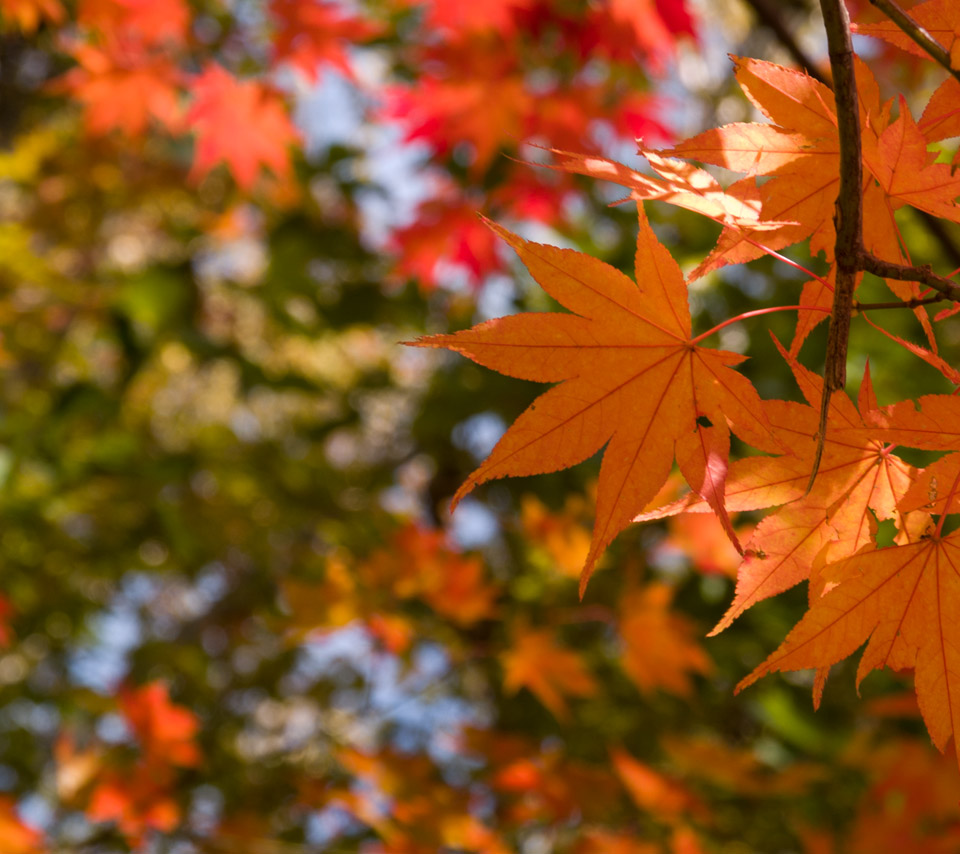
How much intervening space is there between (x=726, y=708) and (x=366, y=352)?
3.04 m

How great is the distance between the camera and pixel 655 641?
1.53 metres

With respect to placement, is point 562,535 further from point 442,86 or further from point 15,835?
point 15,835

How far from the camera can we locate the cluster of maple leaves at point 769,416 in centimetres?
48

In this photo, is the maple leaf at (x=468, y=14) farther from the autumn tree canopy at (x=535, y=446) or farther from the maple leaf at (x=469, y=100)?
the maple leaf at (x=469, y=100)

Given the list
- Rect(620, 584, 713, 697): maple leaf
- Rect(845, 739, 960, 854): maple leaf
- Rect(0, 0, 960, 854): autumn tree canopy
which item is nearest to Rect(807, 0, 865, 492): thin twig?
Rect(0, 0, 960, 854): autumn tree canopy

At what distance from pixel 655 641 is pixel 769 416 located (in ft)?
3.64

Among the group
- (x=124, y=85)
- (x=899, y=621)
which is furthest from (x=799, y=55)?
A: (x=124, y=85)

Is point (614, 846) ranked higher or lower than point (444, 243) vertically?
lower

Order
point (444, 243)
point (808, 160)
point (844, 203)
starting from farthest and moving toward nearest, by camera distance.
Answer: point (444, 243), point (808, 160), point (844, 203)

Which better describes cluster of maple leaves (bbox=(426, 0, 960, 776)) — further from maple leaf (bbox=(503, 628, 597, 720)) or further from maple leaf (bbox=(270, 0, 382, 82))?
maple leaf (bbox=(270, 0, 382, 82))

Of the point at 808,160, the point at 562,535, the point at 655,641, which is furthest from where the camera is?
the point at 562,535

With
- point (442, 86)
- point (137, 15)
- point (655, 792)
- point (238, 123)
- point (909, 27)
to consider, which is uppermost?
point (909, 27)

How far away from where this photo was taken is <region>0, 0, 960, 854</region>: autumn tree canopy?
0.49m

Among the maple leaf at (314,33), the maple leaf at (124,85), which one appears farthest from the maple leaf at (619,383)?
the maple leaf at (124,85)
